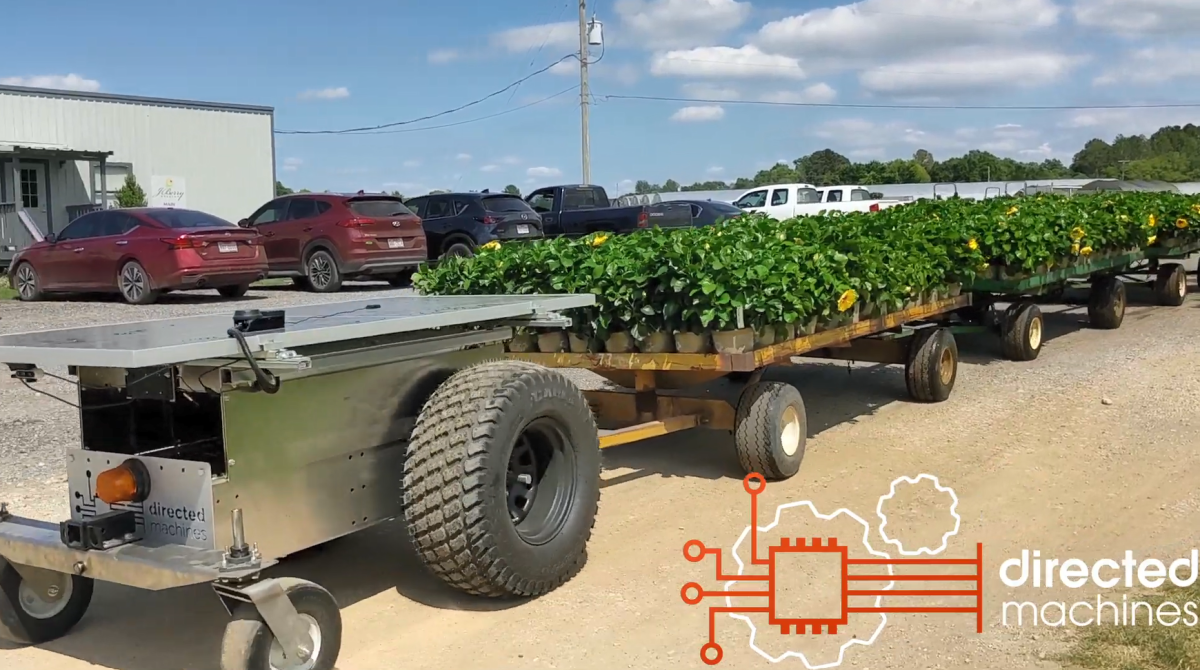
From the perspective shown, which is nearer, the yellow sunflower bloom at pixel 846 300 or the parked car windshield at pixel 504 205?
the yellow sunflower bloom at pixel 846 300

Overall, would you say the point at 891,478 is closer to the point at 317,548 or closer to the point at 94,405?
the point at 317,548

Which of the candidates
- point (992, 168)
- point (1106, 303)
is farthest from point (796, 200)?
point (992, 168)

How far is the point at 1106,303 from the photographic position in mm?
14031

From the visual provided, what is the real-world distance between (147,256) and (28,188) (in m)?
11.9

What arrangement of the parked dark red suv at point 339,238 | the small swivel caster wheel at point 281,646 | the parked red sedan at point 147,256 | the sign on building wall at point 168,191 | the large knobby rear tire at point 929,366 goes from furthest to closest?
the sign on building wall at point 168,191 < the parked dark red suv at point 339,238 < the parked red sedan at point 147,256 < the large knobby rear tire at point 929,366 < the small swivel caster wheel at point 281,646

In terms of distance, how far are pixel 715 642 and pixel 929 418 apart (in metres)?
4.97

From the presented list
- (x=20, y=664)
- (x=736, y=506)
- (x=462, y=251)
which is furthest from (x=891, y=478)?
(x=462, y=251)

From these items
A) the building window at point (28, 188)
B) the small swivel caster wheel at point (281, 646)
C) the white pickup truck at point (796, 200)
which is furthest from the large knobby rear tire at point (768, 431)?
the building window at point (28, 188)

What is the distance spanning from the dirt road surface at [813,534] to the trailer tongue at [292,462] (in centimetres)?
29

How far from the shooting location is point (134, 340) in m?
4.19

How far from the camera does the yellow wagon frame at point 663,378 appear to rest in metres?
6.48

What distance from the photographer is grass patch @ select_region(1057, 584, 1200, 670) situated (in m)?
4.14

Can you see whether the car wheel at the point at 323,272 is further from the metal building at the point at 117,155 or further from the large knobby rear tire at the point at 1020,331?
the large knobby rear tire at the point at 1020,331

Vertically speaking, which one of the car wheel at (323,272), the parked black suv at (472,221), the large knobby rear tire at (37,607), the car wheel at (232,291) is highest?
the parked black suv at (472,221)
